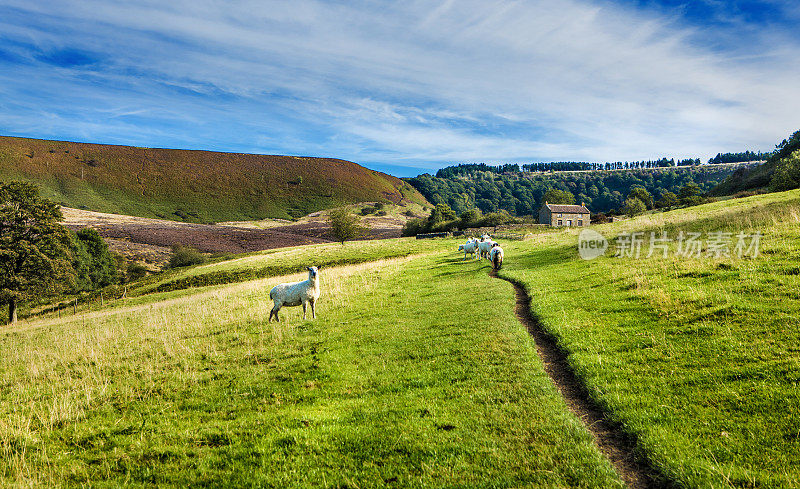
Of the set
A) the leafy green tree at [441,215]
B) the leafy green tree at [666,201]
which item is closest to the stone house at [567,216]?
the leafy green tree at [666,201]

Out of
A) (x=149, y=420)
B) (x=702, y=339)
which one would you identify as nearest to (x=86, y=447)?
(x=149, y=420)

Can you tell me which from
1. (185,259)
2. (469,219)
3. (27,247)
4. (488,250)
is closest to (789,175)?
(488,250)

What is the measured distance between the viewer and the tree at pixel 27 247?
3200 centimetres

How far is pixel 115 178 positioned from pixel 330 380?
590ft

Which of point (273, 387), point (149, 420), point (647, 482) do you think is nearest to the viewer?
point (647, 482)

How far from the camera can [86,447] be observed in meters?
7.34

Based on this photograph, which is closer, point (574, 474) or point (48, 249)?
point (574, 474)

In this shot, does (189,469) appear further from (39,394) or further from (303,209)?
(303,209)

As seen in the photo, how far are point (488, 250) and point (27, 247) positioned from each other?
41.9 metres

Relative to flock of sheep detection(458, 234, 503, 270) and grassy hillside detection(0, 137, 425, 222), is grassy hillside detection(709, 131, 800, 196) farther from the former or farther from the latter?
grassy hillside detection(0, 137, 425, 222)

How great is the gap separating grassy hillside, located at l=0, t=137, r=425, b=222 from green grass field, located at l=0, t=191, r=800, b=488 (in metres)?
135

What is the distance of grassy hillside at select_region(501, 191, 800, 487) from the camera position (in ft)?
18.1

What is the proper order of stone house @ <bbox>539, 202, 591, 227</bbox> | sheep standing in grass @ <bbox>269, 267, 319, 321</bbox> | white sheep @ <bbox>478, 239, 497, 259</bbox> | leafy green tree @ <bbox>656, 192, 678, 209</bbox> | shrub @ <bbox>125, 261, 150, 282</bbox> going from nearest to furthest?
→ sheep standing in grass @ <bbox>269, 267, 319, 321</bbox> < white sheep @ <bbox>478, 239, 497, 259</bbox> < shrub @ <bbox>125, 261, 150, 282</bbox> < stone house @ <bbox>539, 202, 591, 227</bbox> < leafy green tree @ <bbox>656, 192, 678, 209</bbox>

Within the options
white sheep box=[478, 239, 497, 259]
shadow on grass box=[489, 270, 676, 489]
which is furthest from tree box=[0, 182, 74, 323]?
shadow on grass box=[489, 270, 676, 489]
